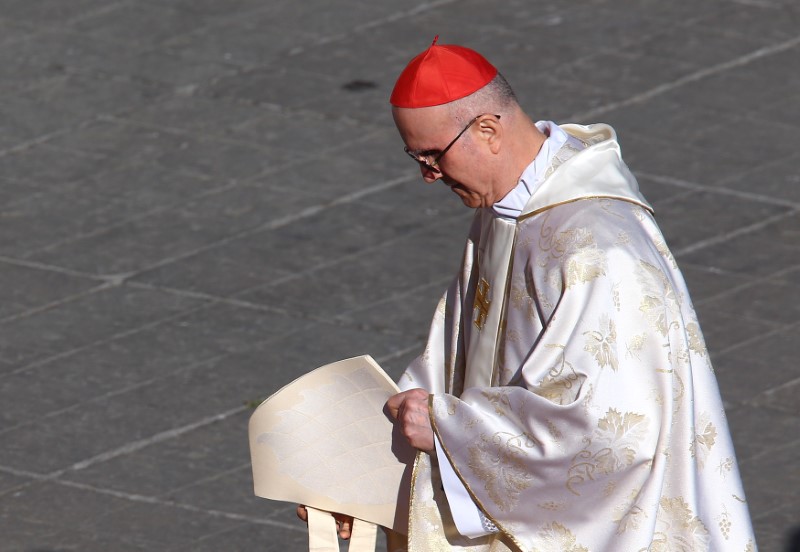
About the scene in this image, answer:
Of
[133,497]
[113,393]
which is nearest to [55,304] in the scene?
[113,393]

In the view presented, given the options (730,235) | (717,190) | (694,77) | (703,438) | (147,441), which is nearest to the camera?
(703,438)

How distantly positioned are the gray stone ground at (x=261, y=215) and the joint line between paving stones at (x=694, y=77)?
2 centimetres

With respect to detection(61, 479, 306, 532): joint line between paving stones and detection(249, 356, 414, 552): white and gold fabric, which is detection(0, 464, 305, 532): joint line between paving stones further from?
detection(249, 356, 414, 552): white and gold fabric

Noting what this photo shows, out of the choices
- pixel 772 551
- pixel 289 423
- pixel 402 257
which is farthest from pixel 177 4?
pixel 289 423

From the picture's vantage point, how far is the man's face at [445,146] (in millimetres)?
3529

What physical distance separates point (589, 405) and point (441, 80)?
0.74 metres

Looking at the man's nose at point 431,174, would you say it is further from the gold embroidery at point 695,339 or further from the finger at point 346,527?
the finger at point 346,527

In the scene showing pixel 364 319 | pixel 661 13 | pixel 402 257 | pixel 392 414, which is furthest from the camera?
pixel 661 13

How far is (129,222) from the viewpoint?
8.06 meters

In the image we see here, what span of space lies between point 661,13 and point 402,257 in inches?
140

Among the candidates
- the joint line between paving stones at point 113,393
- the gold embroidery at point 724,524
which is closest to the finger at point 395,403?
the gold embroidery at point 724,524

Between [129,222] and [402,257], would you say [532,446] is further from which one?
[129,222]

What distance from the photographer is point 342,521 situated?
3.96 m

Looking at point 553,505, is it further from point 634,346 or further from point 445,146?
point 445,146
